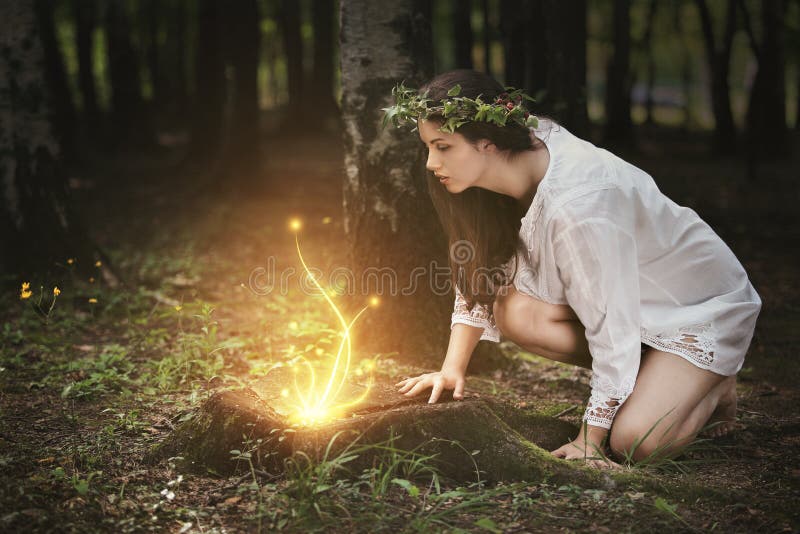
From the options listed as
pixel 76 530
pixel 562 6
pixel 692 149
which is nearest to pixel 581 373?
A: pixel 76 530

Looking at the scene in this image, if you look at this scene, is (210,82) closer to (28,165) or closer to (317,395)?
(28,165)

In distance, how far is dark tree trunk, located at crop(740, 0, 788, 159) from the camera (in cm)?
1109

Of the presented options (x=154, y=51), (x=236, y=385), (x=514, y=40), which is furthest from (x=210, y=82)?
(x=154, y=51)

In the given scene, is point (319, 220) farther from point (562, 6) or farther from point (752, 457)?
point (752, 457)

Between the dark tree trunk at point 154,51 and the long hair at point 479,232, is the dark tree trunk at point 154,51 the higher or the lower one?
the higher one

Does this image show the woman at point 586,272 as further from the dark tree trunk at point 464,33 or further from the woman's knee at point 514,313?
the dark tree trunk at point 464,33

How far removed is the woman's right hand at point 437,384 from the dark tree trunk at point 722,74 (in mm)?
9915

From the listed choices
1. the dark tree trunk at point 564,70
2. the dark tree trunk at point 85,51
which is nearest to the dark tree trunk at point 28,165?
the dark tree trunk at point 564,70

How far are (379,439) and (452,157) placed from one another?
1.26 m

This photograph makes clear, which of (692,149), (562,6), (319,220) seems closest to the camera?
(562,6)

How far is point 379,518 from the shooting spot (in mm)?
2686

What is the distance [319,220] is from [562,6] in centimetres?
385

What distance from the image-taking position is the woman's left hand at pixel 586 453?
10.2 ft

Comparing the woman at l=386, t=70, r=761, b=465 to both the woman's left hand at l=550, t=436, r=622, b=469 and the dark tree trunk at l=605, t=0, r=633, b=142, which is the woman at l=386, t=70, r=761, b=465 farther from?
the dark tree trunk at l=605, t=0, r=633, b=142
